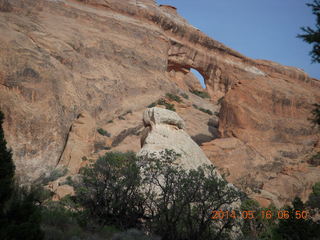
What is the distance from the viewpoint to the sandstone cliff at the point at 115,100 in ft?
59.6

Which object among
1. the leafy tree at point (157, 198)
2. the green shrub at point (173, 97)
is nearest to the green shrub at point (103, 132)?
the green shrub at point (173, 97)

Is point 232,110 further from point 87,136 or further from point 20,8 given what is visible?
point 20,8

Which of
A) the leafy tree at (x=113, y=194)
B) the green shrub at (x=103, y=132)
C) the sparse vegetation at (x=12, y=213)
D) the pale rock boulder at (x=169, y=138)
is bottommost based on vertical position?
the green shrub at (x=103, y=132)

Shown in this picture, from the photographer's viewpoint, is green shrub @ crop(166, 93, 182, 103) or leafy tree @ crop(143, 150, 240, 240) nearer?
leafy tree @ crop(143, 150, 240, 240)

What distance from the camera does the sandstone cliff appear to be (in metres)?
18.2

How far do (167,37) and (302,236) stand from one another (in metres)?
32.2

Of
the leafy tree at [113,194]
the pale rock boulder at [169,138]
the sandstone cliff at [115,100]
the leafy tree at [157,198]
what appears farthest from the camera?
the sandstone cliff at [115,100]

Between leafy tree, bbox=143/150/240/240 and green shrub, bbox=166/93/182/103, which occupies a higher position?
green shrub, bbox=166/93/182/103

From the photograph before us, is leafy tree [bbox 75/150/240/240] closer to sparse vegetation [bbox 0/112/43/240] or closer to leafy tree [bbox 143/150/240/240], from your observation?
leafy tree [bbox 143/150/240/240]

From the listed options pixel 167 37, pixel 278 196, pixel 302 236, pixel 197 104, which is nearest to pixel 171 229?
pixel 302 236

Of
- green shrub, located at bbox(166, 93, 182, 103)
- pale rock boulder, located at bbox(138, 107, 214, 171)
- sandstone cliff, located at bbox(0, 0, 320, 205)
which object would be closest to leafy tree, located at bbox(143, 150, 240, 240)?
pale rock boulder, located at bbox(138, 107, 214, 171)

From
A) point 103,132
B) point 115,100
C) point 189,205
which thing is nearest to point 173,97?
point 115,100

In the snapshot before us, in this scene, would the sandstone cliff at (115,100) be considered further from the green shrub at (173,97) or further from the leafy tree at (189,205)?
the leafy tree at (189,205)

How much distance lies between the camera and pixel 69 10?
106 ft
